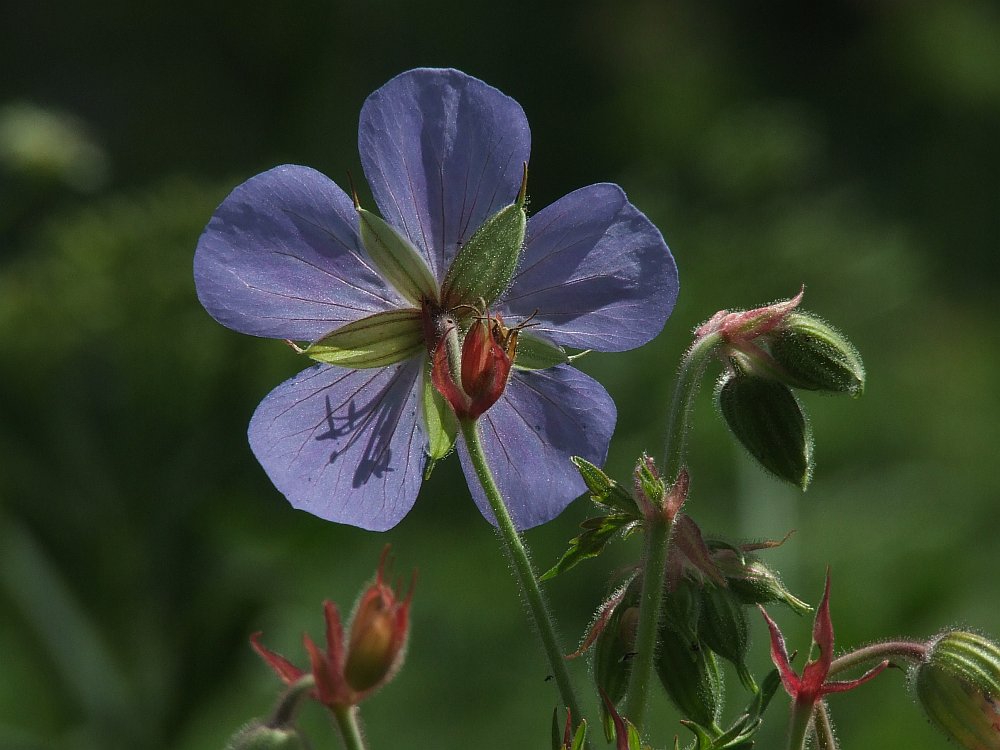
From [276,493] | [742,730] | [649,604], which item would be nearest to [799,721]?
[742,730]

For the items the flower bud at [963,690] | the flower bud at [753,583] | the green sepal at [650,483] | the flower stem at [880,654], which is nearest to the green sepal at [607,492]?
the green sepal at [650,483]

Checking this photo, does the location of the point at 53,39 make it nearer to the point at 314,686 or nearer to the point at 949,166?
the point at 949,166

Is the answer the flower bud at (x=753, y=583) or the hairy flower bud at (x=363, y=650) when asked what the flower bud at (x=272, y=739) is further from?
the flower bud at (x=753, y=583)

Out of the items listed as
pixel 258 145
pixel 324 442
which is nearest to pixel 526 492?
pixel 324 442

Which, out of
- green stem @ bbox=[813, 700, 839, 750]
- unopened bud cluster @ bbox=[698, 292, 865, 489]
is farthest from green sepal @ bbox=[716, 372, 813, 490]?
green stem @ bbox=[813, 700, 839, 750]

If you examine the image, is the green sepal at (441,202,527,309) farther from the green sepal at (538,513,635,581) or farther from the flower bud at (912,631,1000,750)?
the flower bud at (912,631,1000,750)

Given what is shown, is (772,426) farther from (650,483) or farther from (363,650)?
(363,650)
